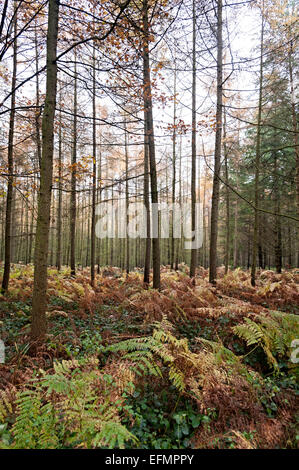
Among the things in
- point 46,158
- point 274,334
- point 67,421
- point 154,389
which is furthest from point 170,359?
point 46,158

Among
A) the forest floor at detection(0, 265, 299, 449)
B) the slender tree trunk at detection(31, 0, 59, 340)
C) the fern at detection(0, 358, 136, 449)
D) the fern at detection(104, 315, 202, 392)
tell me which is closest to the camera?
the fern at detection(0, 358, 136, 449)

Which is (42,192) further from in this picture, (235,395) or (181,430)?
(235,395)

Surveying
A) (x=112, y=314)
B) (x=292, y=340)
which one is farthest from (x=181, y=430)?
(x=112, y=314)

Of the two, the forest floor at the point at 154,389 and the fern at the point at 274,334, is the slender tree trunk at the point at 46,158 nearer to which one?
the forest floor at the point at 154,389

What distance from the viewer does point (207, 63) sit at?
621cm

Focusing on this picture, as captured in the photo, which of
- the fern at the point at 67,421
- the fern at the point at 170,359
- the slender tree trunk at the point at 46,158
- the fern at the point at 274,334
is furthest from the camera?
the slender tree trunk at the point at 46,158

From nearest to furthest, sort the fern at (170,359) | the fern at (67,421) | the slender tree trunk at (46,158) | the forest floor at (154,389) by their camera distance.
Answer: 1. the fern at (67,421)
2. the forest floor at (154,389)
3. the fern at (170,359)
4. the slender tree trunk at (46,158)

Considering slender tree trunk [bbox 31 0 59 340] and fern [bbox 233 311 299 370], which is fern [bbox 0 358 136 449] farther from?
fern [bbox 233 311 299 370]

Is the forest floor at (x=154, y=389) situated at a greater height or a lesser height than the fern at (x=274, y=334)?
lesser

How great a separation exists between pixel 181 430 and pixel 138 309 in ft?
12.1

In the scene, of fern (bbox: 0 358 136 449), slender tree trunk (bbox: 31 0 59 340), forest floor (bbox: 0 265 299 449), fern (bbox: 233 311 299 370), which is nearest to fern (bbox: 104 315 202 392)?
forest floor (bbox: 0 265 299 449)

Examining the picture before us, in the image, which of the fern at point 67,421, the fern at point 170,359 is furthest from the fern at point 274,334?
the fern at point 67,421
